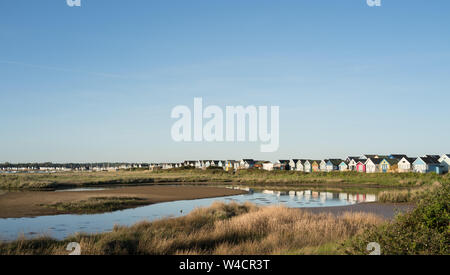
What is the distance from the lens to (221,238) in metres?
17.4

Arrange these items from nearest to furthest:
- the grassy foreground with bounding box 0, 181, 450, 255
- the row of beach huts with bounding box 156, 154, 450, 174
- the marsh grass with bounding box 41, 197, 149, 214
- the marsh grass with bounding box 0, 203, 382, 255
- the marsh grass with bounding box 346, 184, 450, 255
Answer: the marsh grass with bounding box 346, 184, 450, 255
the grassy foreground with bounding box 0, 181, 450, 255
the marsh grass with bounding box 0, 203, 382, 255
the marsh grass with bounding box 41, 197, 149, 214
the row of beach huts with bounding box 156, 154, 450, 174

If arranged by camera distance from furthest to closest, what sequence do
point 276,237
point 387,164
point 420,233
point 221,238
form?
point 387,164
point 221,238
point 276,237
point 420,233

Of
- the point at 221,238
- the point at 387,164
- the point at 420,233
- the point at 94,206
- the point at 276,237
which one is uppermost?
the point at 420,233

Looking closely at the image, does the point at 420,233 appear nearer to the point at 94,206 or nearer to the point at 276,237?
the point at 276,237

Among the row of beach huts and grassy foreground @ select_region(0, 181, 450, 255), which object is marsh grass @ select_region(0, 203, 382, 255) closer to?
grassy foreground @ select_region(0, 181, 450, 255)

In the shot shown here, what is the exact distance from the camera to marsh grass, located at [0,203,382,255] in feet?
46.1

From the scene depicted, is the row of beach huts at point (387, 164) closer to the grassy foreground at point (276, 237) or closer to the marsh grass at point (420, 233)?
the grassy foreground at point (276, 237)

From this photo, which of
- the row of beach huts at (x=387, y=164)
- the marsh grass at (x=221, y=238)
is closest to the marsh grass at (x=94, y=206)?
the marsh grass at (x=221, y=238)

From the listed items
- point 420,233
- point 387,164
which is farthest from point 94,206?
point 387,164

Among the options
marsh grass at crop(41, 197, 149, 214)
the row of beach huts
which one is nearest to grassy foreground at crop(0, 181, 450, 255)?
marsh grass at crop(41, 197, 149, 214)

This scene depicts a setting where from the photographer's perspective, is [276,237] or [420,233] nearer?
[420,233]

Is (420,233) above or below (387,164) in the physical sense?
above

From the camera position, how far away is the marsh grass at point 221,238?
14.1 meters
